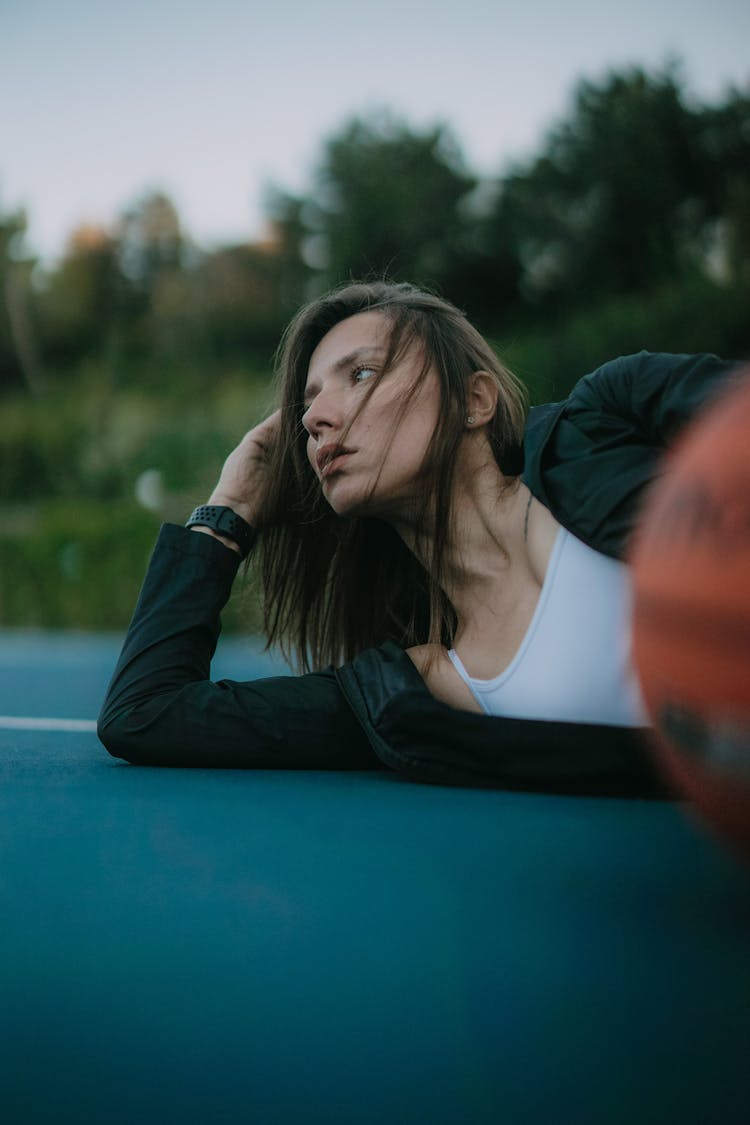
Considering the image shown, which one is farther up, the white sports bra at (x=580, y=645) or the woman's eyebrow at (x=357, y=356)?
the woman's eyebrow at (x=357, y=356)

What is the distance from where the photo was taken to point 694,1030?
3.58ft

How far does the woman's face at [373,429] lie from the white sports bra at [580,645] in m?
0.37

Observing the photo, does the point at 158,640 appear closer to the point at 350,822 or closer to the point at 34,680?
the point at 350,822

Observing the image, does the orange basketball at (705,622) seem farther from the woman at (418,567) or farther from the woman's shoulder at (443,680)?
the woman's shoulder at (443,680)

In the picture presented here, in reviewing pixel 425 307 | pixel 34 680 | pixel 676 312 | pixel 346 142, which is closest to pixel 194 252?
pixel 346 142

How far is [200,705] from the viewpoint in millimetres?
2482

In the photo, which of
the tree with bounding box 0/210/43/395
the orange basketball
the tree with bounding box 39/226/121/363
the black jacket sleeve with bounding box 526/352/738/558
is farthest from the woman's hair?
the tree with bounding box 39/226/121/363

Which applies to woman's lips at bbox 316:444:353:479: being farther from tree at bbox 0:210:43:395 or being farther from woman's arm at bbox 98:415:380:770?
tree at bbox 0:210:43:395

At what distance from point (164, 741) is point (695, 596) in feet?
4.66

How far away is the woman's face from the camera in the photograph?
2318mm

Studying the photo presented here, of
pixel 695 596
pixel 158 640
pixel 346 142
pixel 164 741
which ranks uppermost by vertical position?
pixel 346 142

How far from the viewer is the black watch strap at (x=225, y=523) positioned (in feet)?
9.01

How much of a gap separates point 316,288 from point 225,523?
28200mm

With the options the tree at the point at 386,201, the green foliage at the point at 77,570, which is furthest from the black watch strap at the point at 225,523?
the tree at the point at 386,201
